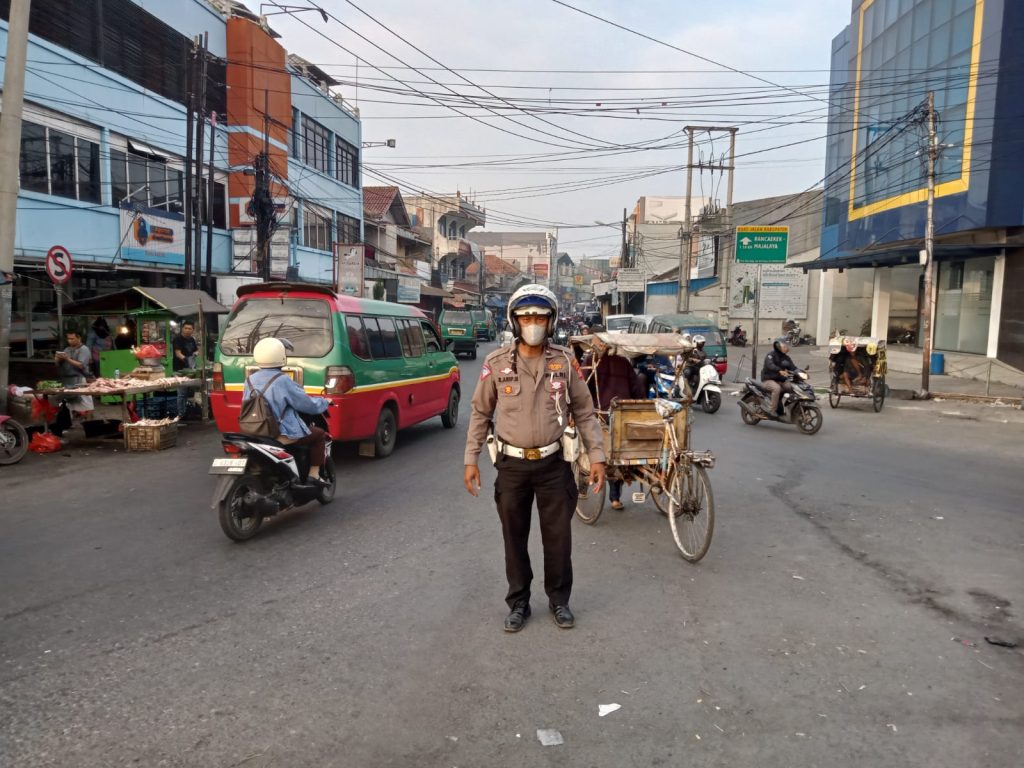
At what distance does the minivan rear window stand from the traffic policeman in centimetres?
437

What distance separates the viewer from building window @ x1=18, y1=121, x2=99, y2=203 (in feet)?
49.4

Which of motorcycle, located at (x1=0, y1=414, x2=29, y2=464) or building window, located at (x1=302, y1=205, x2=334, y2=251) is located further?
building window, located at (x1=302, y1=205, x2=334, y2=251)

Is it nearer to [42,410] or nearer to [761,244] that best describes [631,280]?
[761,244]

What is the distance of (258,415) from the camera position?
5.83 m

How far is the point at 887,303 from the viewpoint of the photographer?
2612 cm

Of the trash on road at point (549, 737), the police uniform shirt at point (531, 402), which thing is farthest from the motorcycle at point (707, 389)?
the trash on road at point (549, 737)

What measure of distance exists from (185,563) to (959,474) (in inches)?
331

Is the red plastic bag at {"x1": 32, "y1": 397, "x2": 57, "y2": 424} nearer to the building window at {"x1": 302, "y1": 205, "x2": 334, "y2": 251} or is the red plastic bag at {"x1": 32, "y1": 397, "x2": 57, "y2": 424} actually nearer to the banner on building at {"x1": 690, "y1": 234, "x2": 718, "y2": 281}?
the building window at {"x1": 302, "y1": 205, "x2": 334, "y2": 251}

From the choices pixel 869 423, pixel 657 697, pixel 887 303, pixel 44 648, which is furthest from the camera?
pixel 887 303

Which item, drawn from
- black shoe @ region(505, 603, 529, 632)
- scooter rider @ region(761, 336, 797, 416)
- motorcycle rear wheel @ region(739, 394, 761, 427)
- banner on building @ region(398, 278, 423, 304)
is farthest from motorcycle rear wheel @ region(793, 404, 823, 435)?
banner on building @ region(398, 278, 423, 304)

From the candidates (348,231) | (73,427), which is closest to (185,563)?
(73,427)

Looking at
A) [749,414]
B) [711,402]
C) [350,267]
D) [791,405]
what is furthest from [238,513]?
[350,267]

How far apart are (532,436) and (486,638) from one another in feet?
3.70

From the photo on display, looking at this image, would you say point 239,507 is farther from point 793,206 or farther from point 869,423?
point 793,206
